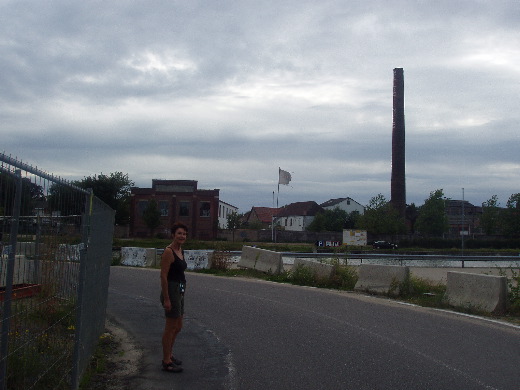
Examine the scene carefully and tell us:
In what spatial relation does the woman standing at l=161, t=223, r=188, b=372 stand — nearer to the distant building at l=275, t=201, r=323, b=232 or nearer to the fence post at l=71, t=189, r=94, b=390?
the fence post at l=71, t=189, r=94, b=390

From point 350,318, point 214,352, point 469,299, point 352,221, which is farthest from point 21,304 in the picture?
point 352,221

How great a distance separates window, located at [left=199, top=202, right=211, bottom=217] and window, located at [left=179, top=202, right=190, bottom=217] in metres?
1.71

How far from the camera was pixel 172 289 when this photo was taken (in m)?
7.19

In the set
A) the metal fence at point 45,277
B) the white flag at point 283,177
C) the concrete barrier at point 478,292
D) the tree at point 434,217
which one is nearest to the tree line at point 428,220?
the tree at point 434,217

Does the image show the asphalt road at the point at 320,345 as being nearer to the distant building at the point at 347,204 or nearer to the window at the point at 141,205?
the window at the point at 141,205

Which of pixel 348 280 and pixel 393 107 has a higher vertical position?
pixel 393 107

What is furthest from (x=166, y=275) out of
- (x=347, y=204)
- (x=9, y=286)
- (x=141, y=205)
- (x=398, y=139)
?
(x=347, y=204)

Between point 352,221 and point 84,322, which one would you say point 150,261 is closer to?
point 84,322

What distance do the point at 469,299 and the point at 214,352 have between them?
6764 millimetres

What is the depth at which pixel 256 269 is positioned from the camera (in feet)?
70.9

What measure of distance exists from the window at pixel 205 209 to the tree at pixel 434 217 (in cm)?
3399

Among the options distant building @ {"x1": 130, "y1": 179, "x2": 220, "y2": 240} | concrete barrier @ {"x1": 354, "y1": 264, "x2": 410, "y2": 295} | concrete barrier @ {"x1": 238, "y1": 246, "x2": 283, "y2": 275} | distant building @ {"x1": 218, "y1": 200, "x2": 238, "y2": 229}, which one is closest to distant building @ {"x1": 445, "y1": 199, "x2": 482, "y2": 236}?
distant building @ {"x1": 218, "y1": 200, "x2": 238, "y2": 229}

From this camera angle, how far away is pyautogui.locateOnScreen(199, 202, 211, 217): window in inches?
3022

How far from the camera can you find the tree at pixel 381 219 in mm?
74806
